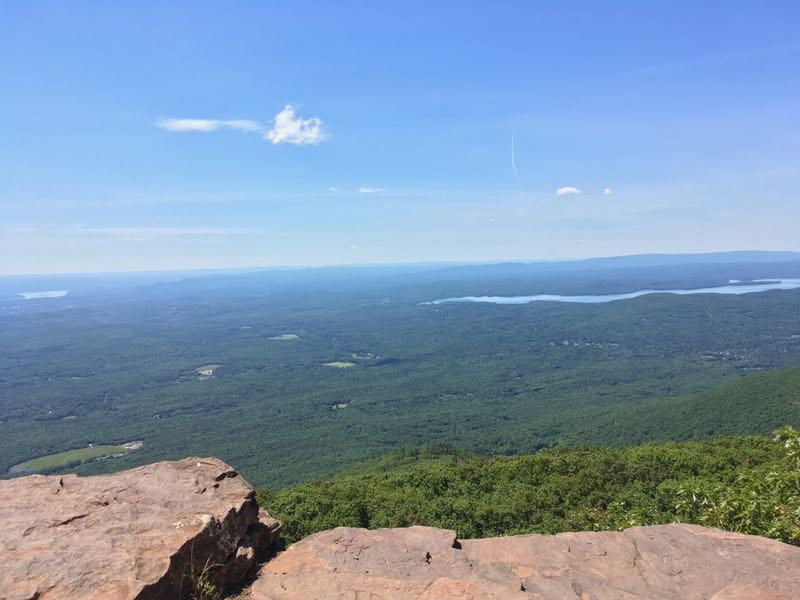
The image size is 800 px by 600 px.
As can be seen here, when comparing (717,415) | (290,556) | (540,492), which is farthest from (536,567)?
(717,415)

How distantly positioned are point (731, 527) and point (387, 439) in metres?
83.1

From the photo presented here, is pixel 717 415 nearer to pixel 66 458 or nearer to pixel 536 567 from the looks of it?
pixel 536 567

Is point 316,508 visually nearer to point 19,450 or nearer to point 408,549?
point 408,549

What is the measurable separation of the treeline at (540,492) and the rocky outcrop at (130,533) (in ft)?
33.9

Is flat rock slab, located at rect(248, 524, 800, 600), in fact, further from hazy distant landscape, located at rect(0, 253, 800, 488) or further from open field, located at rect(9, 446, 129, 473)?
open field, located at rect(9, 446, 129, 473)

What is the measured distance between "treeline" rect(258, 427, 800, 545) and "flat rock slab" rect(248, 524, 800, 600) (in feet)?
15.9

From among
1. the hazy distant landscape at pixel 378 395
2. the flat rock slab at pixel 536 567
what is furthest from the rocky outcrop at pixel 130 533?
the hazy distant landscape at pixel 378 395

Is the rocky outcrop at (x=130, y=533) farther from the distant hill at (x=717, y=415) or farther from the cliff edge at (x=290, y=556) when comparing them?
the distant hill at (x=717, y=415)

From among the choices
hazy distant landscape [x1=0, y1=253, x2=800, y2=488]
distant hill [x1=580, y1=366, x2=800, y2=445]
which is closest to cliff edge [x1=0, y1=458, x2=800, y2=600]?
hazy distant landscape [x1=0, y1=253, x2=800, y2=488]

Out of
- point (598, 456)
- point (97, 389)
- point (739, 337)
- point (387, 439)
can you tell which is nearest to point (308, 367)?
point (97, 389)

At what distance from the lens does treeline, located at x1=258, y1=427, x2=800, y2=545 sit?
19.1 meters

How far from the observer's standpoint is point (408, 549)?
8.05m

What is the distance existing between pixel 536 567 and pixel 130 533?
21.1 feet

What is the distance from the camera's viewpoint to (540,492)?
2478 centimetres
